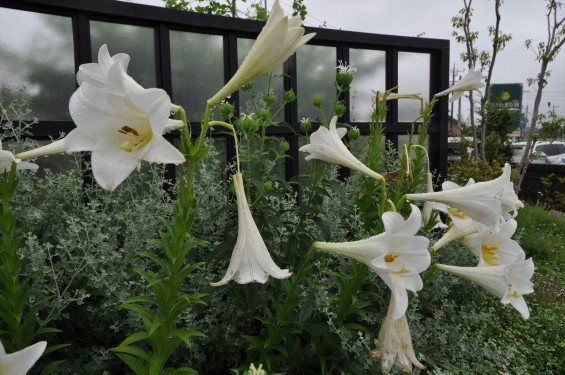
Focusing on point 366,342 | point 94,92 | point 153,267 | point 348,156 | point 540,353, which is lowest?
point 540,353

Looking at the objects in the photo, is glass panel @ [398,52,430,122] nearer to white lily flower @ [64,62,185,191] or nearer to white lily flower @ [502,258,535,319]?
white lily flower @ [502,258,535,319]

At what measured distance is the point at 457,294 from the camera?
270cm

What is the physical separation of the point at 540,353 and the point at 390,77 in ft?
9.15

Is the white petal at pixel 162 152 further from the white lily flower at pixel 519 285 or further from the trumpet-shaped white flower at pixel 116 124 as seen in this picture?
the white lily flower at pixel 519 285

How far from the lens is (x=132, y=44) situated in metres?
3.02

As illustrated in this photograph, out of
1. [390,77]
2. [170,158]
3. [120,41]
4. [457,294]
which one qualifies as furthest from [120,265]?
[390,77]

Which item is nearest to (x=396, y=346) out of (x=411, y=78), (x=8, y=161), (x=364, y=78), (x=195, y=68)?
(x=8, y=161)

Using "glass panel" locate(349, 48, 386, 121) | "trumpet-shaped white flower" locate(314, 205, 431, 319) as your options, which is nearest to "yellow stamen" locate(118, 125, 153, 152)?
"trumpet-shaped white flower" locate(314, 205, 431, 319)

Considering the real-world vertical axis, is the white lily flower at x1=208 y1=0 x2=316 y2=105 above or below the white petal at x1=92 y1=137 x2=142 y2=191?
above

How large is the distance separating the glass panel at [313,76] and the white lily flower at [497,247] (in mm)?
2468

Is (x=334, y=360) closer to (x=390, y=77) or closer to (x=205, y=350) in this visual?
(x=205, y=350)

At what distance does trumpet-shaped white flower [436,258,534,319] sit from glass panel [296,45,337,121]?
8.43 ft

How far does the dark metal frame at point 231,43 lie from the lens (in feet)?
8.89

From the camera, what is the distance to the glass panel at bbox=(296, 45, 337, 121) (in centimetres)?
388
